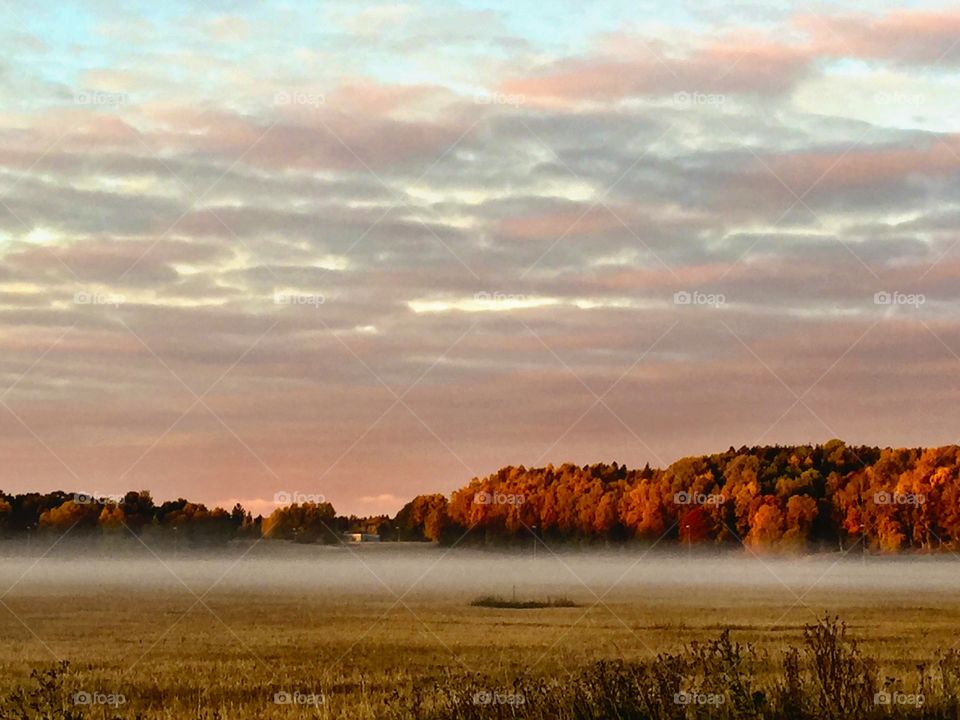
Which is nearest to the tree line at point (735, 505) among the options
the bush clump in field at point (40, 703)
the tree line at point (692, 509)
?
the tree line at point (692, 509)

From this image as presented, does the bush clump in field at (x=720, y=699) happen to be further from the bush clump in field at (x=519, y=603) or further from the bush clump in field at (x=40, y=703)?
the bush clump in field at (x=519, y=603)

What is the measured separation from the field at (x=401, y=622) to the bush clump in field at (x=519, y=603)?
105 cm

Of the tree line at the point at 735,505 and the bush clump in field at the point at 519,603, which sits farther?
the tree line at the point at 735,505

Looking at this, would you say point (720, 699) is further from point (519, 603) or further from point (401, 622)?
point (519, 603)

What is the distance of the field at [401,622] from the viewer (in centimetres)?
2634

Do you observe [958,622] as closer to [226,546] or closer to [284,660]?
[284,660]

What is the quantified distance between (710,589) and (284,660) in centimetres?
5139

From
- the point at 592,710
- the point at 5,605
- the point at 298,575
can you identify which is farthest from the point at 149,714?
the point at 298,575

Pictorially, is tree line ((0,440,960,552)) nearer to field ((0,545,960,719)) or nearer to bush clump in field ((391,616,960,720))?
field ((0,545,960,719))

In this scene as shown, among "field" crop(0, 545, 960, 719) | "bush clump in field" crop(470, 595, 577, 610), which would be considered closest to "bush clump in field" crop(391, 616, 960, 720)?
"field" crop(0, 545, 960, 719)

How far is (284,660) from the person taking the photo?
33.8 metres

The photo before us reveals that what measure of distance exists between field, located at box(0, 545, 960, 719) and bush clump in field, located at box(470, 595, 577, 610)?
3.46 ft

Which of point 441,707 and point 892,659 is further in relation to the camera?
point 892,659

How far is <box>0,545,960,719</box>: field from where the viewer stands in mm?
26344
